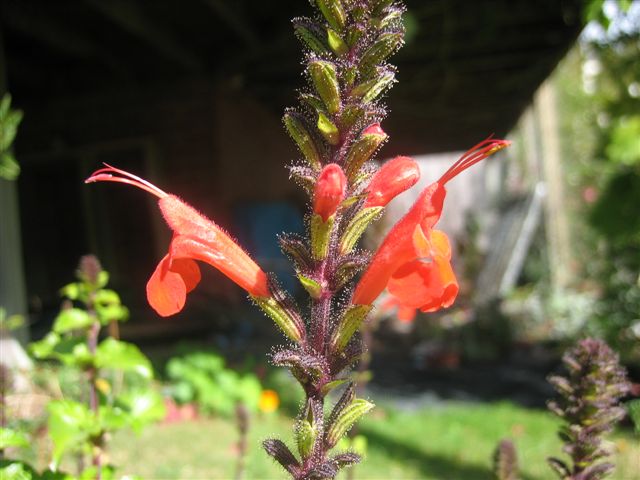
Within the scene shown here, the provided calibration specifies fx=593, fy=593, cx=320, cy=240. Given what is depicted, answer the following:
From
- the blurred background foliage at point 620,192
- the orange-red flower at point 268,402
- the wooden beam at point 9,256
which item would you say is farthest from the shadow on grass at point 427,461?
the wooden beam at point 9,256

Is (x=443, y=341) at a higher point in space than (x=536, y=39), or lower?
lower

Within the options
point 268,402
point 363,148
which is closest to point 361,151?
point 363,148

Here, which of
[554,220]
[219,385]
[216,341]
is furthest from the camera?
[554,220]

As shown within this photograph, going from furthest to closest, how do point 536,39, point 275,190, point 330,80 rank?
point 275,190, point 536,39, point 330,80

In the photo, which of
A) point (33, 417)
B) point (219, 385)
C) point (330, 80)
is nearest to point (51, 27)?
point (219, 385)

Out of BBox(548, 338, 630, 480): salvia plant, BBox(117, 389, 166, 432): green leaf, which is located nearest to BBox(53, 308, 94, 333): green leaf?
BBox(117, 389, 166, 432): green leaf

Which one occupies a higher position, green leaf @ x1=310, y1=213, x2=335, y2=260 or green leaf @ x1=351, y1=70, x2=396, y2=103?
green leaf @ x1=351, y1=70, x2=396, y2=103

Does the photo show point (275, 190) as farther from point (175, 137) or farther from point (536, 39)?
point (536, 39)

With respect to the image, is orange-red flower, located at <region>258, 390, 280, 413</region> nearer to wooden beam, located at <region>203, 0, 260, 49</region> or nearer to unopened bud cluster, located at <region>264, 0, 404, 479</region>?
wooden beam, located at <region>203, 0, 260, 49</region>
